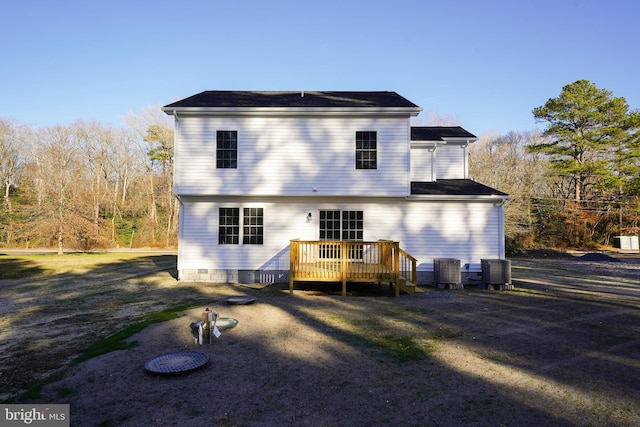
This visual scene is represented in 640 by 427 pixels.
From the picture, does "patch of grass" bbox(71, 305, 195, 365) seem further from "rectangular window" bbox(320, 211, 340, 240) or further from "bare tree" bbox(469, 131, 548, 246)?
"bare tree" bbox(469, 131, 548, 246)

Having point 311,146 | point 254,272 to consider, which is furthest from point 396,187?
point 254,272

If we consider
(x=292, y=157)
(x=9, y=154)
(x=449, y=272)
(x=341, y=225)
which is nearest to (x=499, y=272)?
(x=449, y=272)

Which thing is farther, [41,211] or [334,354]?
[41,211]

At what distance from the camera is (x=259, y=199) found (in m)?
13.2

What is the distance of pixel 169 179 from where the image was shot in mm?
38688

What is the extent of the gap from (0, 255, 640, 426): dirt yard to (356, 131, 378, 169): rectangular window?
201 inches

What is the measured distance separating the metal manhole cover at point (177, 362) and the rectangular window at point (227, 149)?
854 centimetres

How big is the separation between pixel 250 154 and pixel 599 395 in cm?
1169

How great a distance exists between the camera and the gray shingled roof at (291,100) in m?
13.1

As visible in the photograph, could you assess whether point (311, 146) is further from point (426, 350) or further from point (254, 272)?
point (426, 350)

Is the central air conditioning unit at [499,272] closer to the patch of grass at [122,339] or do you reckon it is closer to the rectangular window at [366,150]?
the rectangular window at [366,150]

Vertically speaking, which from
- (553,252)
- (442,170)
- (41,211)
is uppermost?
(442,170)

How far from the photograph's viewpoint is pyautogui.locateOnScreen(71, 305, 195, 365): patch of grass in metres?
5.74

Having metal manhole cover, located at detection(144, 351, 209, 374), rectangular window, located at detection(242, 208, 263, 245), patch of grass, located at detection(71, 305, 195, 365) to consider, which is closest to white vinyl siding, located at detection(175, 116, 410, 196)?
rectangular window, located at detection(242, 208, 263, 245)
